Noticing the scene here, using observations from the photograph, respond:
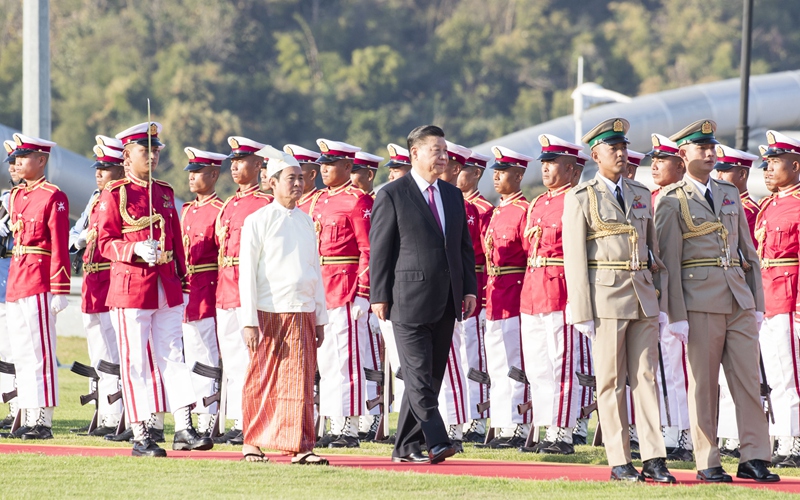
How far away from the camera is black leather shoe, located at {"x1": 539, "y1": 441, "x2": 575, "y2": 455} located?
32.0 ft

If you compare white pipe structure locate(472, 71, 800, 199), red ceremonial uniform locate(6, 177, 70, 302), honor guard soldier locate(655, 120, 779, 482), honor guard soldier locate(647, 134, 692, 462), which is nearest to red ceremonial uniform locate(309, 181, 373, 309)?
red ceremonial uniform locate(6, 177, 70, 302)

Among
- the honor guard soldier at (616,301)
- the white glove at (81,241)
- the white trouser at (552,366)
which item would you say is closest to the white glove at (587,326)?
the honor guard soldier at (616,301)

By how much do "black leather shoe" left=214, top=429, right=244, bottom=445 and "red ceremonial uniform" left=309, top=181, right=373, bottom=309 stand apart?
1078 millimetres

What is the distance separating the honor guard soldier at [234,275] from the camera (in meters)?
10.2

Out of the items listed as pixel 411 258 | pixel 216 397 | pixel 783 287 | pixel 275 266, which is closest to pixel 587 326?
pixel 411 258

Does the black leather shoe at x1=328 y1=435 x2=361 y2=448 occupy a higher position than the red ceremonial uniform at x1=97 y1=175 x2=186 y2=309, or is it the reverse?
the red ceremonial uniform at x1=97 y1=175 x2=186 y2=309

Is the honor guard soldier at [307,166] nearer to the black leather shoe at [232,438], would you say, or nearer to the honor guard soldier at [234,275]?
the honor guard soldier at [234,275]

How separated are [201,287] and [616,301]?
3.62 m

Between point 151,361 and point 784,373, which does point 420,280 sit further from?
point 784,373

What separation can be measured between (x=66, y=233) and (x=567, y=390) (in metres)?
3.56

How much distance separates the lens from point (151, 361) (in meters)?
9.32

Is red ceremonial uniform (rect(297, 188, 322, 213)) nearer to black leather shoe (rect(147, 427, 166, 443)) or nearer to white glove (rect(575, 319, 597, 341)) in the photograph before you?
black leather shoe (rect(147, 427, 166, 443))

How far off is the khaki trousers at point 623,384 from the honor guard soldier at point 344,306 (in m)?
2.56

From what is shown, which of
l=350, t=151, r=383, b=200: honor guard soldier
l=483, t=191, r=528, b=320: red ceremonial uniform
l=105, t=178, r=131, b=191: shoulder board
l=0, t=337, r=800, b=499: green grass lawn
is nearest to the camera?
l=0, t=337, r=800, b=499: green grass lawn
